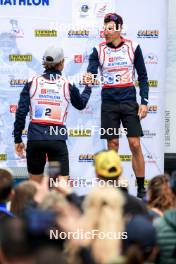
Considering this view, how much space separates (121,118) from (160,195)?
3.08 m

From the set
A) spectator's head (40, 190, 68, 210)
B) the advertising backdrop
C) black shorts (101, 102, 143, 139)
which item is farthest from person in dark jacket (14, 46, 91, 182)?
spectator's head (40, 190, 68, 210)

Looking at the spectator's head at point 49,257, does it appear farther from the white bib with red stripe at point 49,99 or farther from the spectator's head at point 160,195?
the white bib with red stripe at point 49,99

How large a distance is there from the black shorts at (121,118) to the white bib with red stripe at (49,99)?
73cm

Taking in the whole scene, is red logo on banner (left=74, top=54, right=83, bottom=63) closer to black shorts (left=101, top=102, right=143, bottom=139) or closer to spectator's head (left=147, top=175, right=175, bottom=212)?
black shorts (left=101, top=102, right=143, bottom=139)

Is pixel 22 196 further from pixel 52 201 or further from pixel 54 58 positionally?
pixel 54 58

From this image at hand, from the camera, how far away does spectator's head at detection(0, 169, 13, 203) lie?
5.23m

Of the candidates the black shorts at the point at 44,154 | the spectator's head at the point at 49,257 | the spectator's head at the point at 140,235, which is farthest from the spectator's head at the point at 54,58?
A: the spectator's head at the point at 49,257

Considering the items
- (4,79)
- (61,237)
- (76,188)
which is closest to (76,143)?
(76,188)

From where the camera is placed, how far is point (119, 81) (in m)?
A: 8.38

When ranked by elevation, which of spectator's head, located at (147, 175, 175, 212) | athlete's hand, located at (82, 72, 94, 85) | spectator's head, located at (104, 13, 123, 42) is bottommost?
spectator's head, located at (147, 175, 175, 212)

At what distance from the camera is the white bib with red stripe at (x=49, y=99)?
7.77 metres

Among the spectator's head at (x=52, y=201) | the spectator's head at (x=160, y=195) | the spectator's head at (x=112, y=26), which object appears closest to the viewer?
the spectator's head at (x=52, y=201)

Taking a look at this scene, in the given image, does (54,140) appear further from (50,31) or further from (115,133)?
(50,31)

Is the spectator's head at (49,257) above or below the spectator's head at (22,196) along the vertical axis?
above
